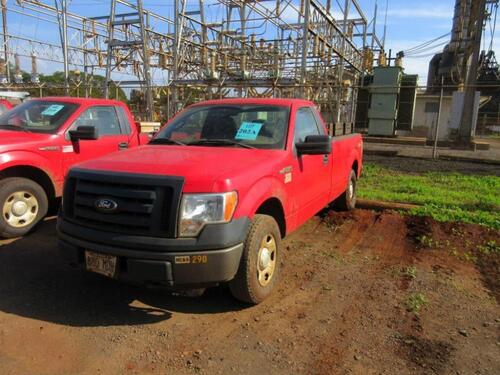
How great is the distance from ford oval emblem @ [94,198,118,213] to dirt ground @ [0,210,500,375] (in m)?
0.97

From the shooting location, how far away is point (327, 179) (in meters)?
5.54

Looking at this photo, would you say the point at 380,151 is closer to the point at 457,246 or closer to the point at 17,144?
the point at 457,246

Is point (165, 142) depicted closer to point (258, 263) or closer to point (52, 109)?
point (258, 263)

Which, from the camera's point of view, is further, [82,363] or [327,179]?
[327,179]

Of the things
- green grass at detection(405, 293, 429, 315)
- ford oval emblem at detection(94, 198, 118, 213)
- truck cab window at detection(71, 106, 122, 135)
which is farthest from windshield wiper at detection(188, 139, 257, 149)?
truck cab window at detection(71, 106, 122, 135)

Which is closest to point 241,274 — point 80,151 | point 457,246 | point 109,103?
point 457,246

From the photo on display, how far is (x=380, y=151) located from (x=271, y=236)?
1182 cm

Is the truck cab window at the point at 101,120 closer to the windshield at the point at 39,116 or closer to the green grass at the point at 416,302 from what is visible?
the windshield at the point at 39,116

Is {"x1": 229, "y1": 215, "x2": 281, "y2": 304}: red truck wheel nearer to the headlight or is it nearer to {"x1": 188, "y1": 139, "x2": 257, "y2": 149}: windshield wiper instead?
the headlight

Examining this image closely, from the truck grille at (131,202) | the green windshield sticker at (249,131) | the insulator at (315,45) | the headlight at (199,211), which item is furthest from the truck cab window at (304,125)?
the insulator at (315,45)

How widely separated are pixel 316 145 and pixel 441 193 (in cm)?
500

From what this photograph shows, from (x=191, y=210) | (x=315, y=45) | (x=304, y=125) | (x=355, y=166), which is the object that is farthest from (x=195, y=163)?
(x=315, y=45)

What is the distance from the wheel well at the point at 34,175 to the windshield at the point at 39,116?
635mm

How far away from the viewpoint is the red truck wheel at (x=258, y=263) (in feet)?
11.3
